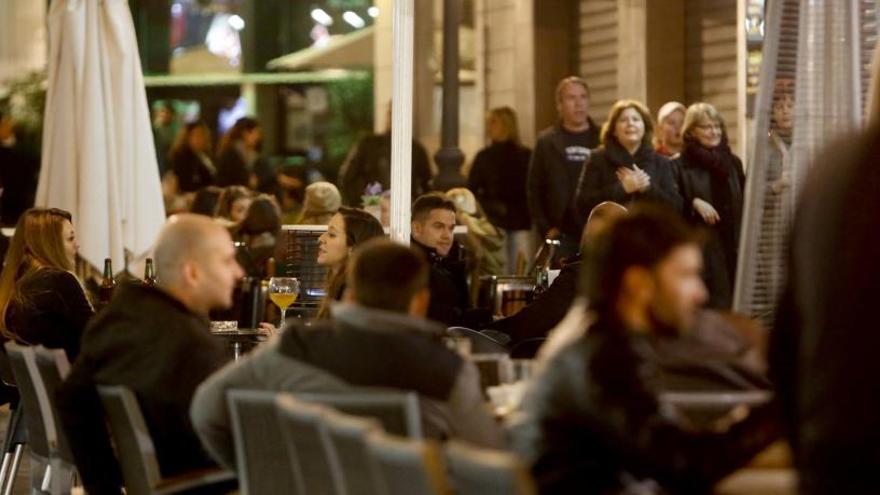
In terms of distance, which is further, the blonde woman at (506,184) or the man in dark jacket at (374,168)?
the man in dark jacket at (374,168)

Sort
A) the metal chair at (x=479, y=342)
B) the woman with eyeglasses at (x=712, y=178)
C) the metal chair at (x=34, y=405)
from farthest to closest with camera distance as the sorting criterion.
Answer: the woman with eyeglasses at (x=712, y=178) → the metal chair at (x=34, y=405) → the metal chair at (x=479, y=342)

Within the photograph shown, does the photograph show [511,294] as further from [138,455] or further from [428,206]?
[138,455]

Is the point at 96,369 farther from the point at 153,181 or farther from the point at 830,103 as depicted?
the point at 153,181

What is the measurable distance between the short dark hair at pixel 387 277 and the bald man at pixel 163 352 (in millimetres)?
1096

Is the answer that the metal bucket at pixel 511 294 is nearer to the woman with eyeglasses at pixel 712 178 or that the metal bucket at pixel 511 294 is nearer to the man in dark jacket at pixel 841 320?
the woman with eyeglasses at pixel 712 178

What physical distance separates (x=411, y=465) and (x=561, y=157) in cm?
1081

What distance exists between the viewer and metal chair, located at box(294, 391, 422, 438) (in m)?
5.54

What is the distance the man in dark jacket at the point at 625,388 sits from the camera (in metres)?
4.87

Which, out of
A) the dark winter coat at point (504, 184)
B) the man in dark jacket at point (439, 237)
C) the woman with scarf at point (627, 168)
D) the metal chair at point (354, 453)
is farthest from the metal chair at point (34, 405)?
the dark winter coat at point (504, 184)

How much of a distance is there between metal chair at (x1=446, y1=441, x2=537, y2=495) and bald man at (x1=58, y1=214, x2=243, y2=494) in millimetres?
2255

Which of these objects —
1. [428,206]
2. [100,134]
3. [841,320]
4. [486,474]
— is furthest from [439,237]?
[486,474]

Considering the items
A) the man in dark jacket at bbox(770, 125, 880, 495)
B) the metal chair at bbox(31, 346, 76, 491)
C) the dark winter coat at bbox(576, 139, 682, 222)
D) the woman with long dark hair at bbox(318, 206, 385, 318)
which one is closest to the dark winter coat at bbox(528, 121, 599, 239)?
the dark winter coat at bbox(576, 139, 682, 222)

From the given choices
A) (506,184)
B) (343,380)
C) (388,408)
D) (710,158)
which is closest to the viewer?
(388,408)

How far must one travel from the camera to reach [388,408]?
5.60 meters
